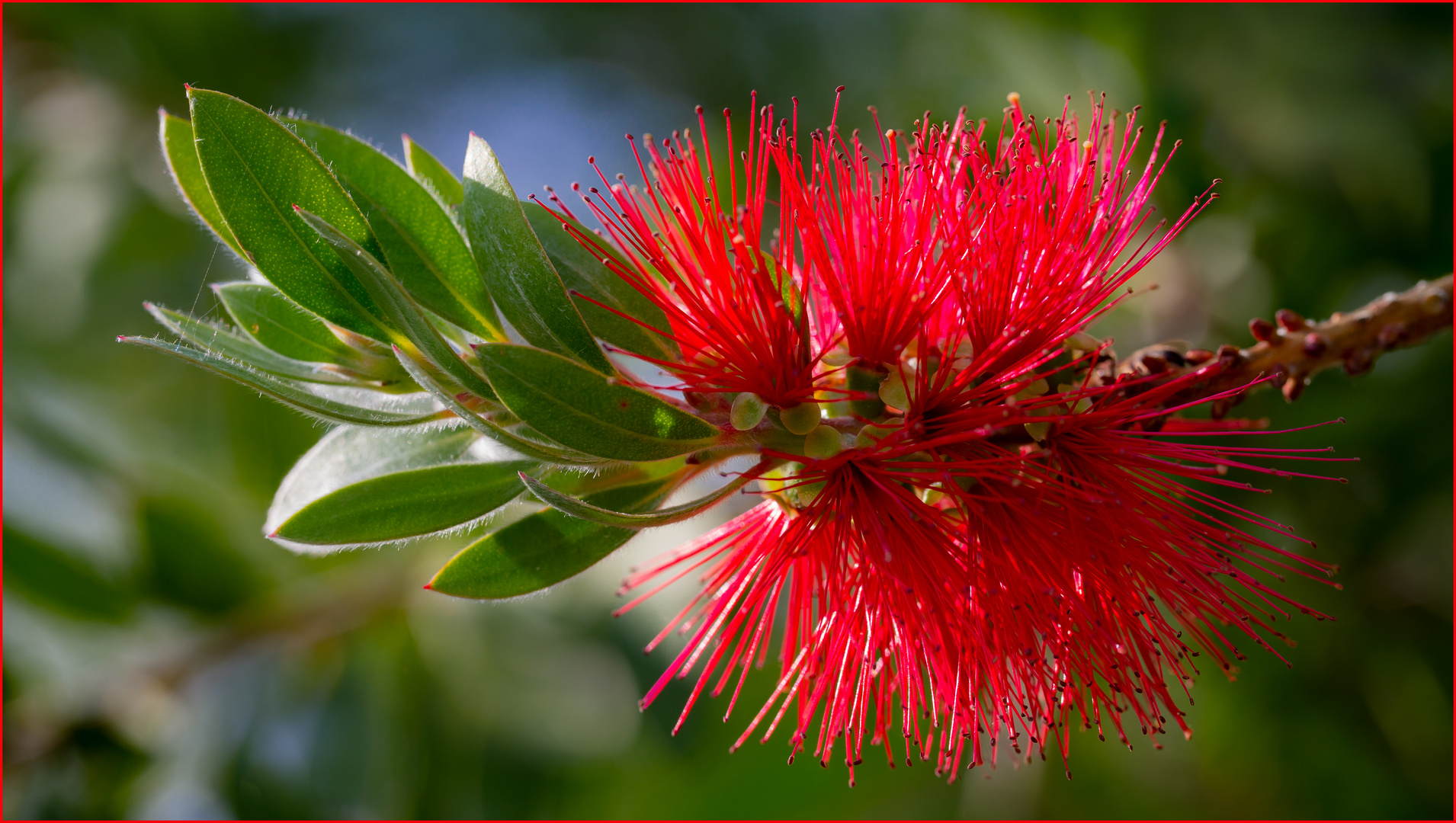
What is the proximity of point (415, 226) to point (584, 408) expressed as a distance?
43 centimetres

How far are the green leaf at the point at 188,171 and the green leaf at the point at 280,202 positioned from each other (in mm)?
77

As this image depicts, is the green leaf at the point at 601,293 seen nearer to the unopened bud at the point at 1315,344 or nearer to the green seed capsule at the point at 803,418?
the green seed capsule at the point at 803,418

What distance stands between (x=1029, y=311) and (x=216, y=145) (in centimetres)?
111

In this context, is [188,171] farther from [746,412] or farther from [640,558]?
[640,558]

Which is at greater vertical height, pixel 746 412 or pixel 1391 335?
pixel 1391 335

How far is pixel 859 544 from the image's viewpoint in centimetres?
146

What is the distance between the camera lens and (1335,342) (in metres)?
1.49

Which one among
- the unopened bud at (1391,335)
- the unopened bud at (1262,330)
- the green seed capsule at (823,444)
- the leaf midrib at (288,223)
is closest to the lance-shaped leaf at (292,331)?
the leaf midrib at (288,223)

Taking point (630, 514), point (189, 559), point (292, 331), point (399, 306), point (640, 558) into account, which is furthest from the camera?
point (640, 558)

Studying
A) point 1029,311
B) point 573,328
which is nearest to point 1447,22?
point 1029,311

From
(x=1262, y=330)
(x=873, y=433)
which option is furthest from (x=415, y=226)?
(x=1262, y=330)

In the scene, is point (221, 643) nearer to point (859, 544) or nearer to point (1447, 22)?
point (859, 544)

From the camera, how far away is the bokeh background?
2.66 metres

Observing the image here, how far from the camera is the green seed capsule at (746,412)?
1376 mm
